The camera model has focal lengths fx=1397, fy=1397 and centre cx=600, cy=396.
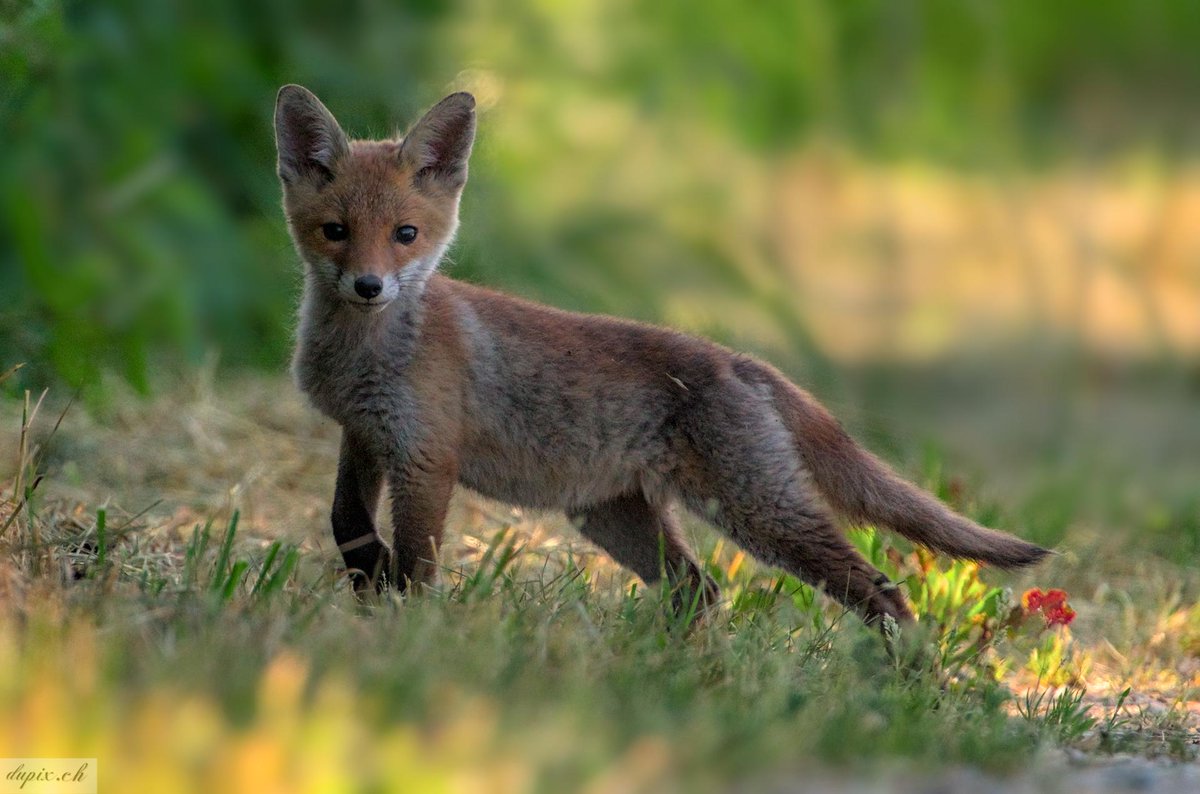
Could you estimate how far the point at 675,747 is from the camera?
2.41m

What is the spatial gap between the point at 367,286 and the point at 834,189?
4.32 metres

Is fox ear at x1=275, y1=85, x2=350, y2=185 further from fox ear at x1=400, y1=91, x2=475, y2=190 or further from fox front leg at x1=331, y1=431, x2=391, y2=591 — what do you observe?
fox front leg at x1=331, y1=431, x2=391, y2=591

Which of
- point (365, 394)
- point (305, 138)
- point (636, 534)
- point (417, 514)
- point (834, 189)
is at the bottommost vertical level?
point (636, 534)

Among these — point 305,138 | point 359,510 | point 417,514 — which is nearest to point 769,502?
point 417,514

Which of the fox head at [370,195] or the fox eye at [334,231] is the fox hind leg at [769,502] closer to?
the fox head at [370,195]

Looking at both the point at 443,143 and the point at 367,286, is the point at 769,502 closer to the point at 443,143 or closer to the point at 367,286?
the point at 367,286

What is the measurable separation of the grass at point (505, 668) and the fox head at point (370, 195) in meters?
0.80

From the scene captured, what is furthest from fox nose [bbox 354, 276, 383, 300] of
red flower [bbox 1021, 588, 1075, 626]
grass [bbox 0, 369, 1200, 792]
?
red flower [bbox 1021, 588, 1075, 626]

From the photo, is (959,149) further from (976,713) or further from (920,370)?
(976,713)

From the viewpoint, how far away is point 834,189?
7.60 meters

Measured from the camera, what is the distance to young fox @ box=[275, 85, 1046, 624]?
13.2ft

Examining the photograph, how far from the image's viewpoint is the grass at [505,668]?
221 cm

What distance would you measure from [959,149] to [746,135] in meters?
1.16

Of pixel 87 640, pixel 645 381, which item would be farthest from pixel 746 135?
pixel 87 640
